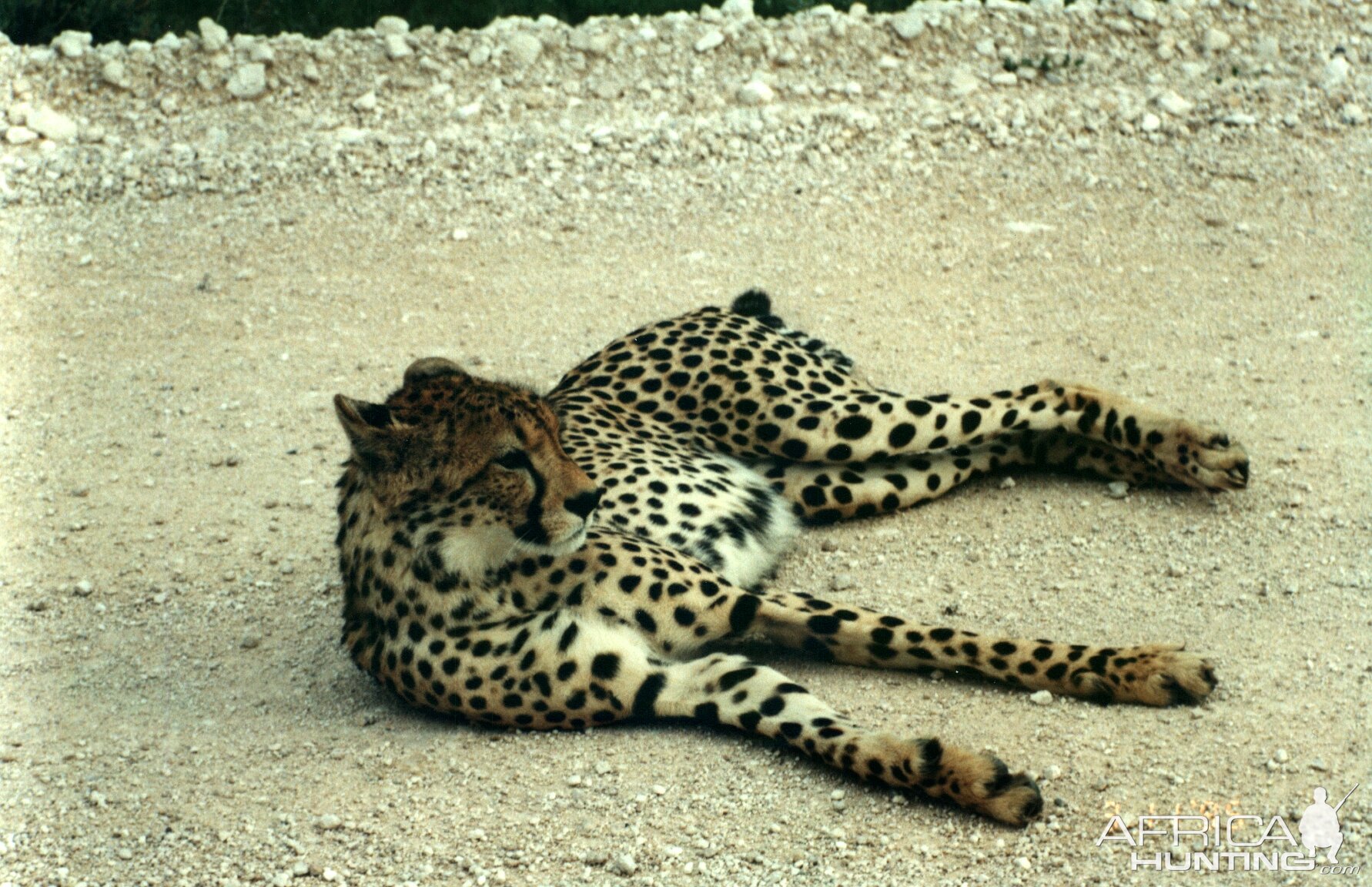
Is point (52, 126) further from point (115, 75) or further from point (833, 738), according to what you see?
point (833, 738)

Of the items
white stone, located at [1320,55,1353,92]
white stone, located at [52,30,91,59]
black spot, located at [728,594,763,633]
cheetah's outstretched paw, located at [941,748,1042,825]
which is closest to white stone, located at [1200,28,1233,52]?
white stone, located at [1320,55,1353,92]

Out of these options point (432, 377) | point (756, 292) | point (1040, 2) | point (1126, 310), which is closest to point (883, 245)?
point (1126, 310)

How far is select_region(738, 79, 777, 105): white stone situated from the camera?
758 cm

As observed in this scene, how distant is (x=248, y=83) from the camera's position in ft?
26.0

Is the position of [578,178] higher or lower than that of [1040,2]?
lower

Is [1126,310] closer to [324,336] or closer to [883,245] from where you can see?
[883,245]

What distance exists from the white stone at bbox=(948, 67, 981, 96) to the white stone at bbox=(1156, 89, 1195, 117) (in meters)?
0.93

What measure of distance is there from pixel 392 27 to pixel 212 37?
3.30 feet

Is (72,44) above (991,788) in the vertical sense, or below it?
above

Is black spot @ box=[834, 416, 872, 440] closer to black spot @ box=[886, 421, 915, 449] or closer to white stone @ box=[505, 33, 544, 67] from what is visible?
black spot @ box=[886, 421, 915, 449]

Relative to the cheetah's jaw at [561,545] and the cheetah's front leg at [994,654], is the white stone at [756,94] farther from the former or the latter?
the cheetah's jaw at [561,545]

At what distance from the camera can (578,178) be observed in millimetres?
7230

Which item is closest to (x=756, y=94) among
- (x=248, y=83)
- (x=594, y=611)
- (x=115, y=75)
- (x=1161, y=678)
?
(x=248, y=83)

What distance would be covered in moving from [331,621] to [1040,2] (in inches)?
228
